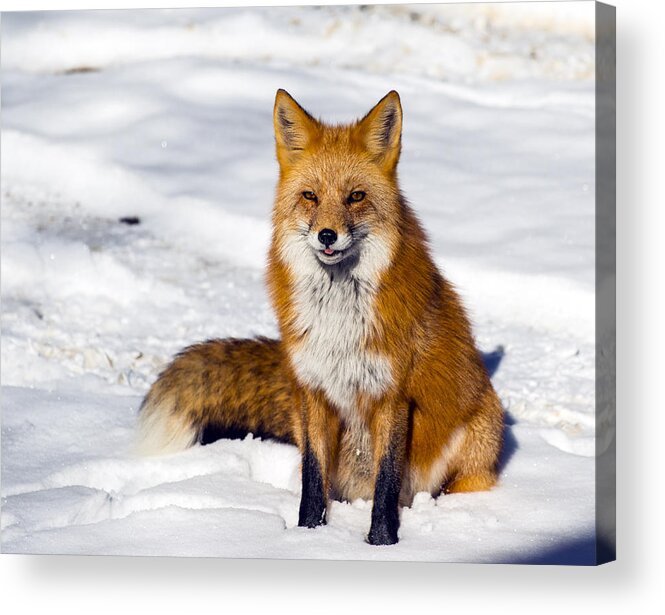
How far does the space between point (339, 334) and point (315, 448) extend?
46 centimetres

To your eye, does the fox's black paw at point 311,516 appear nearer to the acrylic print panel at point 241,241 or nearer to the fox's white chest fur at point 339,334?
the acrylic print panel at point 241,241

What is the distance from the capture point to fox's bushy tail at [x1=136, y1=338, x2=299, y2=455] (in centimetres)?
470

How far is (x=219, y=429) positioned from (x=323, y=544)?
75cm

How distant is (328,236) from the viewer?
3.87 metres

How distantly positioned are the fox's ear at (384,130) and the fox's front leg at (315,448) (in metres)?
0.96

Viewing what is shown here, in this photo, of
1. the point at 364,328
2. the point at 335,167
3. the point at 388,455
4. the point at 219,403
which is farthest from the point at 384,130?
the point at 219,403

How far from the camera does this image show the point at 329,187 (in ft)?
13.1

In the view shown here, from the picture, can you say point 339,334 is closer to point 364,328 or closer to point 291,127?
point 364,328

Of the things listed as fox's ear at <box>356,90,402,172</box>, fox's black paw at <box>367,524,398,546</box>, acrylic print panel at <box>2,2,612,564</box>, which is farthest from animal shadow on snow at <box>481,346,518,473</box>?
fox's ear at <box>356,90,402,172</box>

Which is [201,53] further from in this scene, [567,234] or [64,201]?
[567,234]

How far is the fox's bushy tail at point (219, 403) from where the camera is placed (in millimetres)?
4695

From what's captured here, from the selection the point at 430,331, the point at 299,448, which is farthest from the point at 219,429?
the point at 430,331

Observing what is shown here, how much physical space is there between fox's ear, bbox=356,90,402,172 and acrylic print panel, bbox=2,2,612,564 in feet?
3.48

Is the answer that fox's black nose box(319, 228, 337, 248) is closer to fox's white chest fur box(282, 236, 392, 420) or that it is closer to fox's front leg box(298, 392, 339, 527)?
fox's white chest fur box(282, 236, 392, 420)
